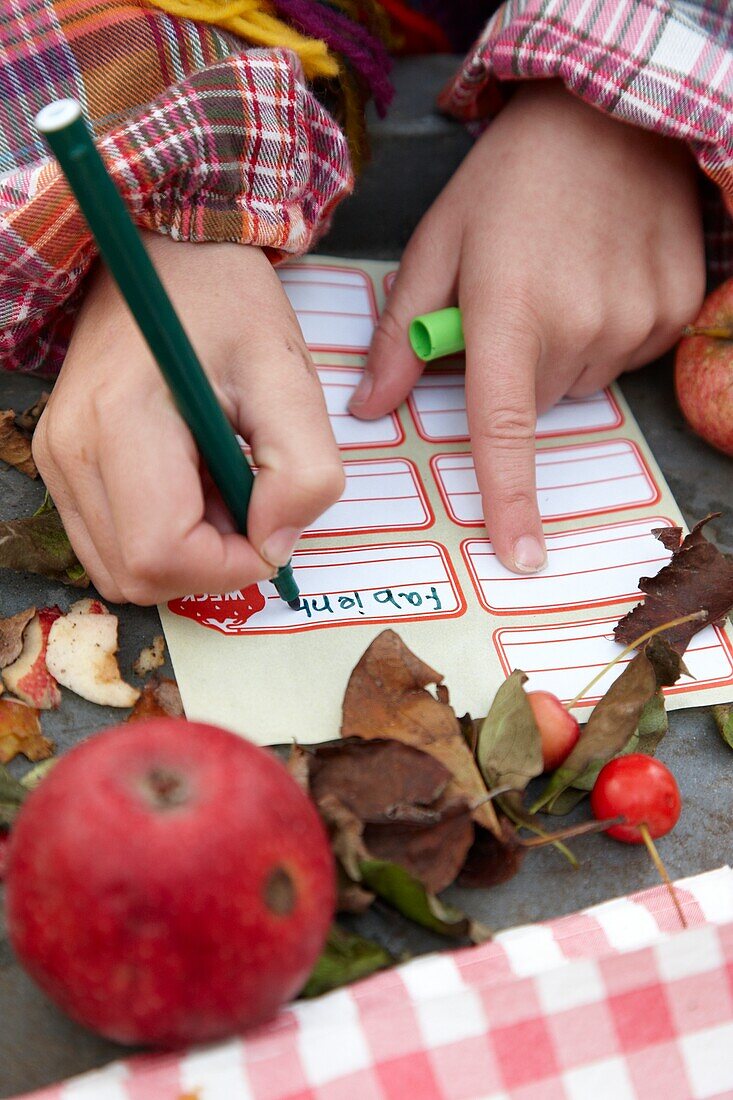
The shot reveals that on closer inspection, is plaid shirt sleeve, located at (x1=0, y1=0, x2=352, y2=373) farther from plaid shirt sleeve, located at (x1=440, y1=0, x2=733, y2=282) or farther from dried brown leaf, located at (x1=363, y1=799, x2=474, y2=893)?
dried brown leaf, located at (x1=363, y1=799, x2=474, y2=893)

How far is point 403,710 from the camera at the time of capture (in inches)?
26.5

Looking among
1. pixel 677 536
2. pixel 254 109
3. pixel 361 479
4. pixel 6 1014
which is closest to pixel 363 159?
pixel 254 109

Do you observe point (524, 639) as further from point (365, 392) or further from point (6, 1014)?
point (6, 1014)

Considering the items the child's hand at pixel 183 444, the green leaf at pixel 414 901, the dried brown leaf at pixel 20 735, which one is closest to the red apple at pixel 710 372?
the child's hand at pixel 183 444

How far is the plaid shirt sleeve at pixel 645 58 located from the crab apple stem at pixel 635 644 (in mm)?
461

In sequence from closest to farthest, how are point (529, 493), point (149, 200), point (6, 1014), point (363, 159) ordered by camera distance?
point (6, 1014) → point (149, 200) → point (529, 493) → point (363, 159)

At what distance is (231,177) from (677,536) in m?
0.48

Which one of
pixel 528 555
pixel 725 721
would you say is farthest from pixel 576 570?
pixel 725 721

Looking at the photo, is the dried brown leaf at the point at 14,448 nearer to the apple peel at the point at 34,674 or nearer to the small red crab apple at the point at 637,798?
the apple peel at the point at 34,674

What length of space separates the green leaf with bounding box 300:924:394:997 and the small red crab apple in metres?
0.19

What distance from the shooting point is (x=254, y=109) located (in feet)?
2.53

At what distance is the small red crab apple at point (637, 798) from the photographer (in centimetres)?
65

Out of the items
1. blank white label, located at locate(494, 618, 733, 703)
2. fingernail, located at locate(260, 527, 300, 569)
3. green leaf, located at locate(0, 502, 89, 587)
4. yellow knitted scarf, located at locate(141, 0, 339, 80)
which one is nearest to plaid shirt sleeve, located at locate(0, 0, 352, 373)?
yellow knitted scarf, located at locate(141, 0, 339, 80)

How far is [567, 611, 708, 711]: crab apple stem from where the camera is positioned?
0.73 m
